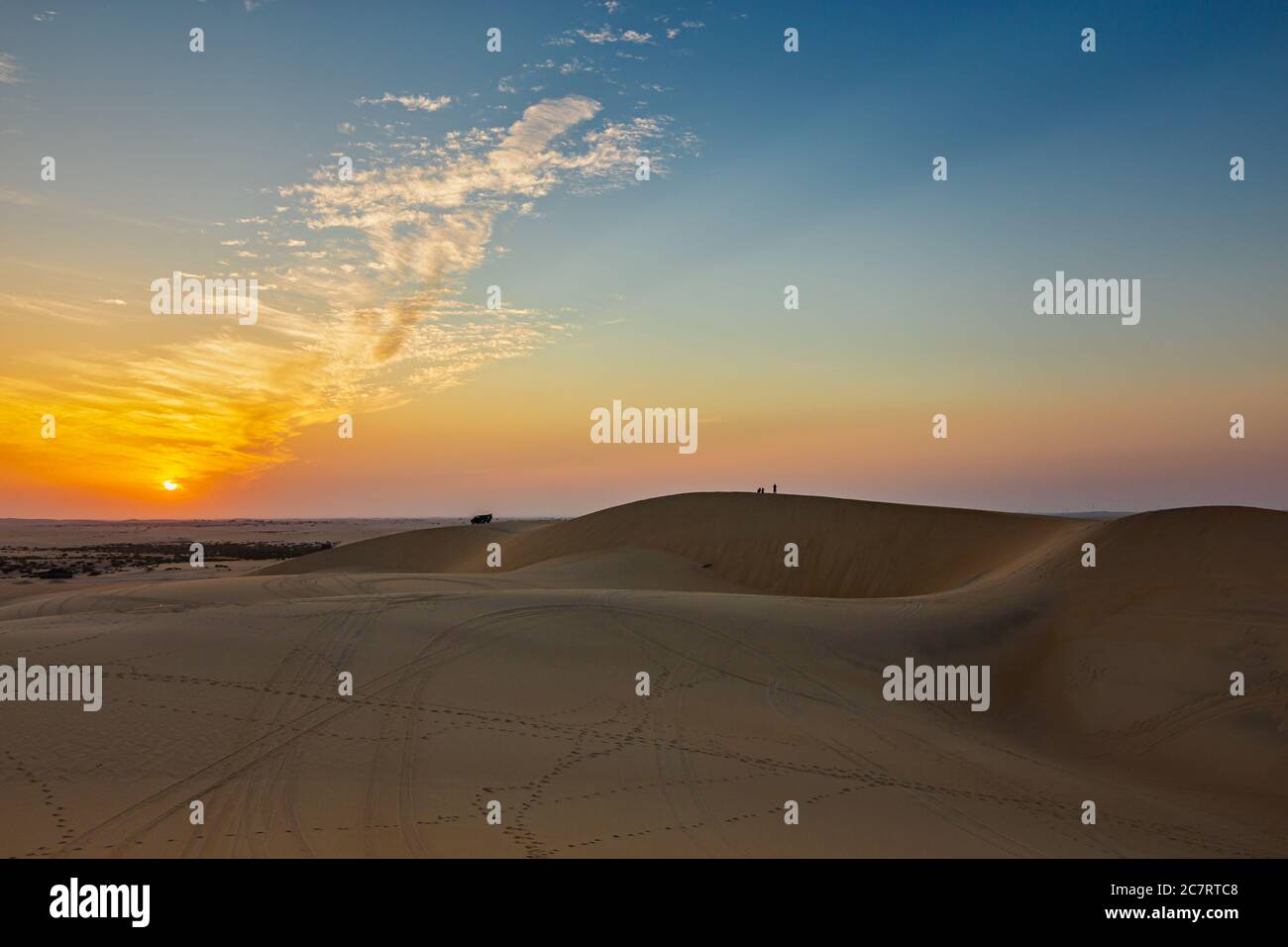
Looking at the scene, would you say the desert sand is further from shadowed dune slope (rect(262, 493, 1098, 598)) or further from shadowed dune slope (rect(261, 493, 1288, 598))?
shadowed dune slope (rect(262, 493, 1098, 598))

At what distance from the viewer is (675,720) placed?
10656mm

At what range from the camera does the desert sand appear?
704 centimetres

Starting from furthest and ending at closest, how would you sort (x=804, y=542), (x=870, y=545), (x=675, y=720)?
(x=804, y=542) → (x=870, y=545) → (x=675, y=720)

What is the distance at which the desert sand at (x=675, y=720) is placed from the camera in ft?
23.1

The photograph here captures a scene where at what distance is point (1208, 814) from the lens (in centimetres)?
959

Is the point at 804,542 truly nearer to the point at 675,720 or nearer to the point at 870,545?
the point at 870,545

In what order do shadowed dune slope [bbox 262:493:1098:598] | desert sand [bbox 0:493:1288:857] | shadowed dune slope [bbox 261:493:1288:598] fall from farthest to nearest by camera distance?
shadowed dune slope [bbox 262:493:1098:598]
shadowed dune slope [bbox 261:493:1288:598]
desert sand [bbox 0:493:1288:857]

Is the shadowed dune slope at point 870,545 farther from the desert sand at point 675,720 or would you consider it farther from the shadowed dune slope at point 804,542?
the desert sand at point 675,720

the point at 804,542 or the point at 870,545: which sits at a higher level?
the point at 804,542

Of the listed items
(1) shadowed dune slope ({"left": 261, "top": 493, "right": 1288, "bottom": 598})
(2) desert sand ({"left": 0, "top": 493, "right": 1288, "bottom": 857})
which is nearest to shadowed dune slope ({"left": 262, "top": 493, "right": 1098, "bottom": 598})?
(1) shadowed dune slope ({"left": 261, "top": 493, "right": 1288, "bottom": 598})

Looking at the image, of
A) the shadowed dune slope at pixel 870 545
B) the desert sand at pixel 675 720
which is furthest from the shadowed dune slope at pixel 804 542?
the desert sand at pixel 675 720

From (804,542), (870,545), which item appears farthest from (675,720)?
(804,542)
